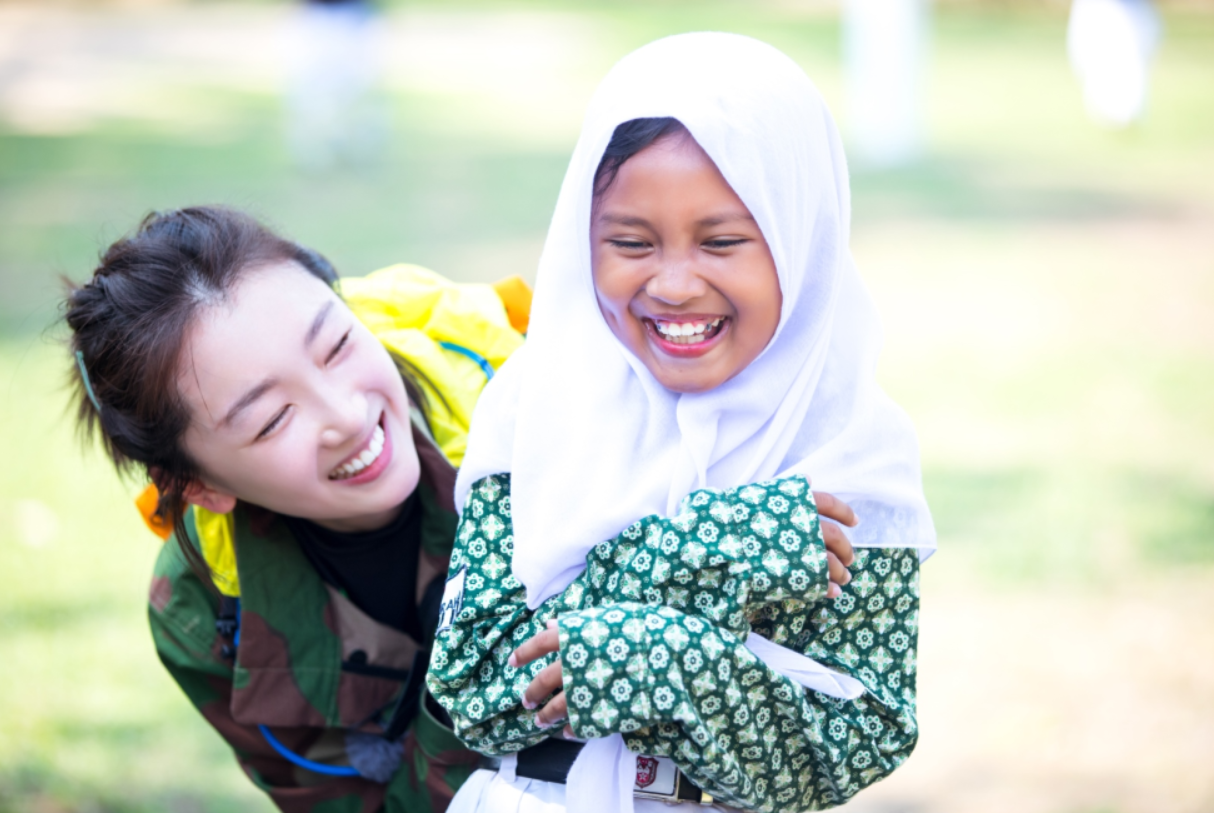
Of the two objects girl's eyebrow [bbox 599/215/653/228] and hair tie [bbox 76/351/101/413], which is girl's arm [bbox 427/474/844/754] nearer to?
girl's eyebrow [bbox 599/215/653/228]

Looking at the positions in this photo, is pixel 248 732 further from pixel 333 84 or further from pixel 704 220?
pixel 333 84

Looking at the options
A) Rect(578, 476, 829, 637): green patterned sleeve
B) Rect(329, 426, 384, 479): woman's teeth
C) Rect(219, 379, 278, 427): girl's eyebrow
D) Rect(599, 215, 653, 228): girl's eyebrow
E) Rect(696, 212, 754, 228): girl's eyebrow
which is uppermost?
Rect(599, 215, 653, 228): girl's eyebrow

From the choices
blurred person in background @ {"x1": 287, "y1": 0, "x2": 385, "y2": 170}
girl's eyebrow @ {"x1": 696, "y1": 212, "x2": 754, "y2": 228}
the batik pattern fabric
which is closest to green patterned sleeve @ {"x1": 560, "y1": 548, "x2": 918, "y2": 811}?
the batik pattern fabric

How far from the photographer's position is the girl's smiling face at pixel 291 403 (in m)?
2.07

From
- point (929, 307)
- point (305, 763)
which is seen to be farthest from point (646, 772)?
point (929, 307)

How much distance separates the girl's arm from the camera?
5.68 ft

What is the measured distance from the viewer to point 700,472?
1856 mm

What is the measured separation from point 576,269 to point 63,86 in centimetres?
1566

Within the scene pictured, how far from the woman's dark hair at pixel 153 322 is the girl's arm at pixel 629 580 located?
1.90 feet

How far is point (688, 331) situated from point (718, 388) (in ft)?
0.35

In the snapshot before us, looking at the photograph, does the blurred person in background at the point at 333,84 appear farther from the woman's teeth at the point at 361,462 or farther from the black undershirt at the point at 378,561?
the woman's teeth at the point at 361,462

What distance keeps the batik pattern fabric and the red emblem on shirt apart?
96 millimetres

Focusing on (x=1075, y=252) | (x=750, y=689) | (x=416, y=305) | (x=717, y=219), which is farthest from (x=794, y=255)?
(x=1075, y=252)

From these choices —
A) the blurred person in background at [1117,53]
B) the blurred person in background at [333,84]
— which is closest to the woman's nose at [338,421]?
the blurred person in background at [333,84]
